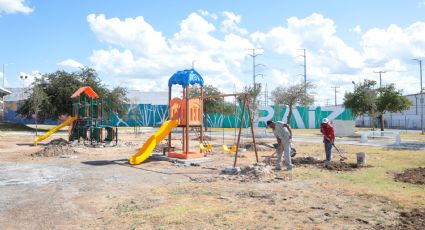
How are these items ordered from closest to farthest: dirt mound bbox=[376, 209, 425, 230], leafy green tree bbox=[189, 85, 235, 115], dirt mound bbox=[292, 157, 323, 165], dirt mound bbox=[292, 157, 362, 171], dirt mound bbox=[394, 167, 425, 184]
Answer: dirt mound bbox=[376, 209, 425, 230], dirt mound bbox=[394, 167, 425, 184], dirt mound bbox=[292, 157, 362, 171], dirt mound bbox=[292, 157, 323, 165], leafy green tree bbox=[189, 85, 235, 115]

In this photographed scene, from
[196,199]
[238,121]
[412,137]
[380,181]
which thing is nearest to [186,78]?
[196,199]

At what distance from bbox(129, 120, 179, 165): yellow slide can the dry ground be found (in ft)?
3.57

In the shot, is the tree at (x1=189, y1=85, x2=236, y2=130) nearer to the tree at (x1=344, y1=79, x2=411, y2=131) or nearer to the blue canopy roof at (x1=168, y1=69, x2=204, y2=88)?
the tree at (x1=344, y1=79, x2=411, y2=131)

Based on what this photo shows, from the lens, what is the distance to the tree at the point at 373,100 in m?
39.8

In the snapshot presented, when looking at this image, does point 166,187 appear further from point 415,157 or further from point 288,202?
point 415,157

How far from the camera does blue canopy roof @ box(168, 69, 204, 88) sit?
53.9 feet

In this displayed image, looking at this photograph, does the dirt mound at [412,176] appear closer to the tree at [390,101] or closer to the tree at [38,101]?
the tree at [390,101]

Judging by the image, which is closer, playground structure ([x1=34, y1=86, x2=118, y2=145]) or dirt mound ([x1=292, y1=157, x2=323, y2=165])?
dirt mound ([x1=292, y1=157, x2=323, y2=165])

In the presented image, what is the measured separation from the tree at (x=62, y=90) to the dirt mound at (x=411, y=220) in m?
36.3

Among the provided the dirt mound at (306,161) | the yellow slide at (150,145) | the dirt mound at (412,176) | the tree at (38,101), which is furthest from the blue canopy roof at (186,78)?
Result: the tree at (38,101)

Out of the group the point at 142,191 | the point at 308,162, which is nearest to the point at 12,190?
the point at 142,191

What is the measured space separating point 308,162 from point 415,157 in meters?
5.91

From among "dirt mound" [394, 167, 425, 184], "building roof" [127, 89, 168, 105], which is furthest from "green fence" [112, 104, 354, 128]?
"dirt mound" [394, 167, 425, 184]

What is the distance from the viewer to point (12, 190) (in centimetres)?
984
